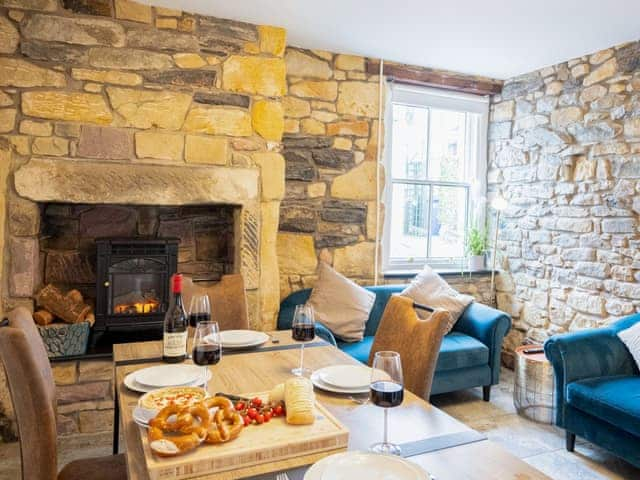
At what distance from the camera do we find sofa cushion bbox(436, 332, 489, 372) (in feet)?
10.7

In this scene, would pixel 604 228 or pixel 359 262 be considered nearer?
pixel 604 228

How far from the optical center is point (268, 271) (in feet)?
10.6

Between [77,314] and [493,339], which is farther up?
[77,314]

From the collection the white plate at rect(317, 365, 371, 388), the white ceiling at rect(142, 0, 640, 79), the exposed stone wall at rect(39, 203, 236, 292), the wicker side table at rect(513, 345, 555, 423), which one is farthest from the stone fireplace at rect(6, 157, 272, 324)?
the wicker side table at rect(513, 345, 555, 423)

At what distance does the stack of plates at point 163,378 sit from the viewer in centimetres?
145

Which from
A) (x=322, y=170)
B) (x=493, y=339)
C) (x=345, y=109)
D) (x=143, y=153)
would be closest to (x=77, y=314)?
(x=143, y=153)

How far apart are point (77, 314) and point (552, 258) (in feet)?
11.8

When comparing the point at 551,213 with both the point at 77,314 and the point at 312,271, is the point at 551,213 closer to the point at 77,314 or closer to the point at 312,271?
the point at 312,271

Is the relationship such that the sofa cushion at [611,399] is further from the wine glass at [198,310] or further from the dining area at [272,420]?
the wine glass at [198,310]

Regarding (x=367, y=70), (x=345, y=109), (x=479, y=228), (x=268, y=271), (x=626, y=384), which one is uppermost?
(x=367, y=70)

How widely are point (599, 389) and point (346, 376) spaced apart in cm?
180

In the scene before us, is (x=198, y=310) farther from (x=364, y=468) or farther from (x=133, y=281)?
(x=133, y=281)

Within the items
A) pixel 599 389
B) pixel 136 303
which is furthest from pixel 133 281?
pixel 599 389

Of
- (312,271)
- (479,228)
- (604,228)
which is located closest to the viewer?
(604,228)
